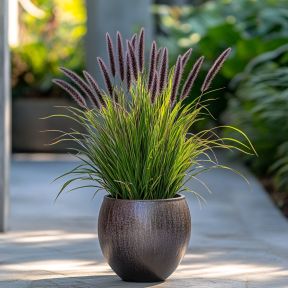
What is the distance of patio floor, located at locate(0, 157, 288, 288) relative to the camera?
5117 mm

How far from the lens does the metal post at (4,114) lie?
6590mm

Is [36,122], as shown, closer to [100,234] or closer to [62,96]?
[62,96]

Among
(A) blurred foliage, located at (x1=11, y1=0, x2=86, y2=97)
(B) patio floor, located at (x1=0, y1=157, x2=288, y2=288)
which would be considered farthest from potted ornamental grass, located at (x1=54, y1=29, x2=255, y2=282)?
(A) blurred foliage, located at (x1=11, y1=0, x2=86, y2=97)

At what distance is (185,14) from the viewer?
51.2 ft

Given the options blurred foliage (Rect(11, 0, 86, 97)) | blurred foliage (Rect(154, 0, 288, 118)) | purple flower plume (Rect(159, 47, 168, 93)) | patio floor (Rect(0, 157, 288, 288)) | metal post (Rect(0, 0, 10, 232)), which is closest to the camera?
purple flower plume (Rect(159, 47, 168, 93))

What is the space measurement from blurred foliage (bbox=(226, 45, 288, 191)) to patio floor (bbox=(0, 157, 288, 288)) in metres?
0.35

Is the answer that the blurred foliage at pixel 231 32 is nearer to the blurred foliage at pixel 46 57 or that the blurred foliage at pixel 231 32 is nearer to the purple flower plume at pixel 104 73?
the blurred foliage at pixel 46 57

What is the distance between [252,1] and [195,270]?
8.54 meters

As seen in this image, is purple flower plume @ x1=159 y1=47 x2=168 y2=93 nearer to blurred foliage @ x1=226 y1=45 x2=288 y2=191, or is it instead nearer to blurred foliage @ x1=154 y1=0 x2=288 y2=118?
blurred foliage @ x1=226 y1=45 x2=288 y2=191

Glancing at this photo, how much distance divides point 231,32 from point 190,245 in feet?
18.7

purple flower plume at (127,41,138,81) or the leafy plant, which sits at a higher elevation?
purple flower plume at (127,41,138,81)

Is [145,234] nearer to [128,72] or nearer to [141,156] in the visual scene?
Result: [141,156]

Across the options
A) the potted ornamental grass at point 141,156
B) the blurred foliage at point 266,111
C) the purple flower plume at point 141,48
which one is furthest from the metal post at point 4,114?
the blurred foliage at point 266,111

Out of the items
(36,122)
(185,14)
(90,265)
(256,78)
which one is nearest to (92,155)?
(90,265)
